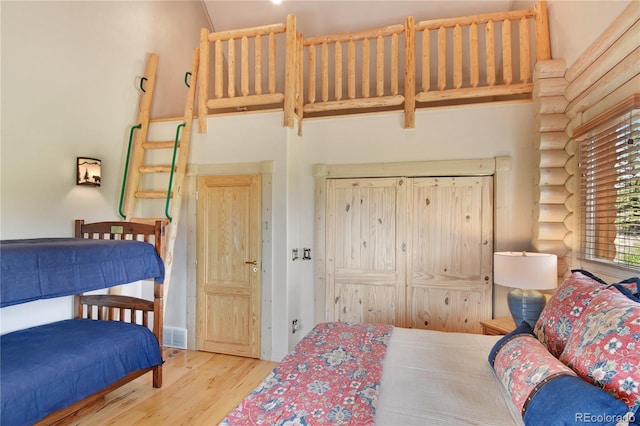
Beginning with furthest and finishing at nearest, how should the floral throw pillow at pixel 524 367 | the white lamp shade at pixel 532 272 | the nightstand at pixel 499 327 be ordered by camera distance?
the nightstand at pixel 499 327
the white lamp shade at pixel 532 272
the floral throw pillow at pixel 524 367

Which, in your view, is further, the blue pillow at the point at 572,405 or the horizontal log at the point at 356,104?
the horizontal log at the point at 356,104

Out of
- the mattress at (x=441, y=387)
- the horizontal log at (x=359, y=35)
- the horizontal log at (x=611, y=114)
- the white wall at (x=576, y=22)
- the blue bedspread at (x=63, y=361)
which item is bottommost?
the blue bedspread at (x=63, y=361)

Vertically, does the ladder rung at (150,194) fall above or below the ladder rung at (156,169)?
below

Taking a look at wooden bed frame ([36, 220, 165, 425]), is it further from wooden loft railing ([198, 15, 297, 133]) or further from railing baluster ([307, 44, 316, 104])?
railing baluster ([307, 44, 316, 104])

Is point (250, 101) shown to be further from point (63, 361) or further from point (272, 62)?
point (63, 361)

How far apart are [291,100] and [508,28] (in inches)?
81.3

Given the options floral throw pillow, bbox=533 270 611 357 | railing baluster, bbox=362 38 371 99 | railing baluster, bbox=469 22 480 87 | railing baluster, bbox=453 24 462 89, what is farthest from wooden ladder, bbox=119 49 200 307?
floral throw pillow, bbox=533 270 611 357

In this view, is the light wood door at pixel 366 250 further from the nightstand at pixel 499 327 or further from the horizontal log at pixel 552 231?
the horizontal log at pixel 552 231

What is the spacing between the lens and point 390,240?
10.6 feet

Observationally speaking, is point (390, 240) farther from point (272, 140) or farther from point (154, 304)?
point (154, 304)

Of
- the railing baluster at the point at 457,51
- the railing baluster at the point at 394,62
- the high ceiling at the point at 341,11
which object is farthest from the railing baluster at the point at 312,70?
the railing baluster at the point at 457,51

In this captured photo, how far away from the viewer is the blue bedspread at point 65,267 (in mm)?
1672

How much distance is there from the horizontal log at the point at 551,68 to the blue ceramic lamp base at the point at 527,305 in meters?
1.76

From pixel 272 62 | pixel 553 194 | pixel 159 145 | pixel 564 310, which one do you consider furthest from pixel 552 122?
pixel 159 145
